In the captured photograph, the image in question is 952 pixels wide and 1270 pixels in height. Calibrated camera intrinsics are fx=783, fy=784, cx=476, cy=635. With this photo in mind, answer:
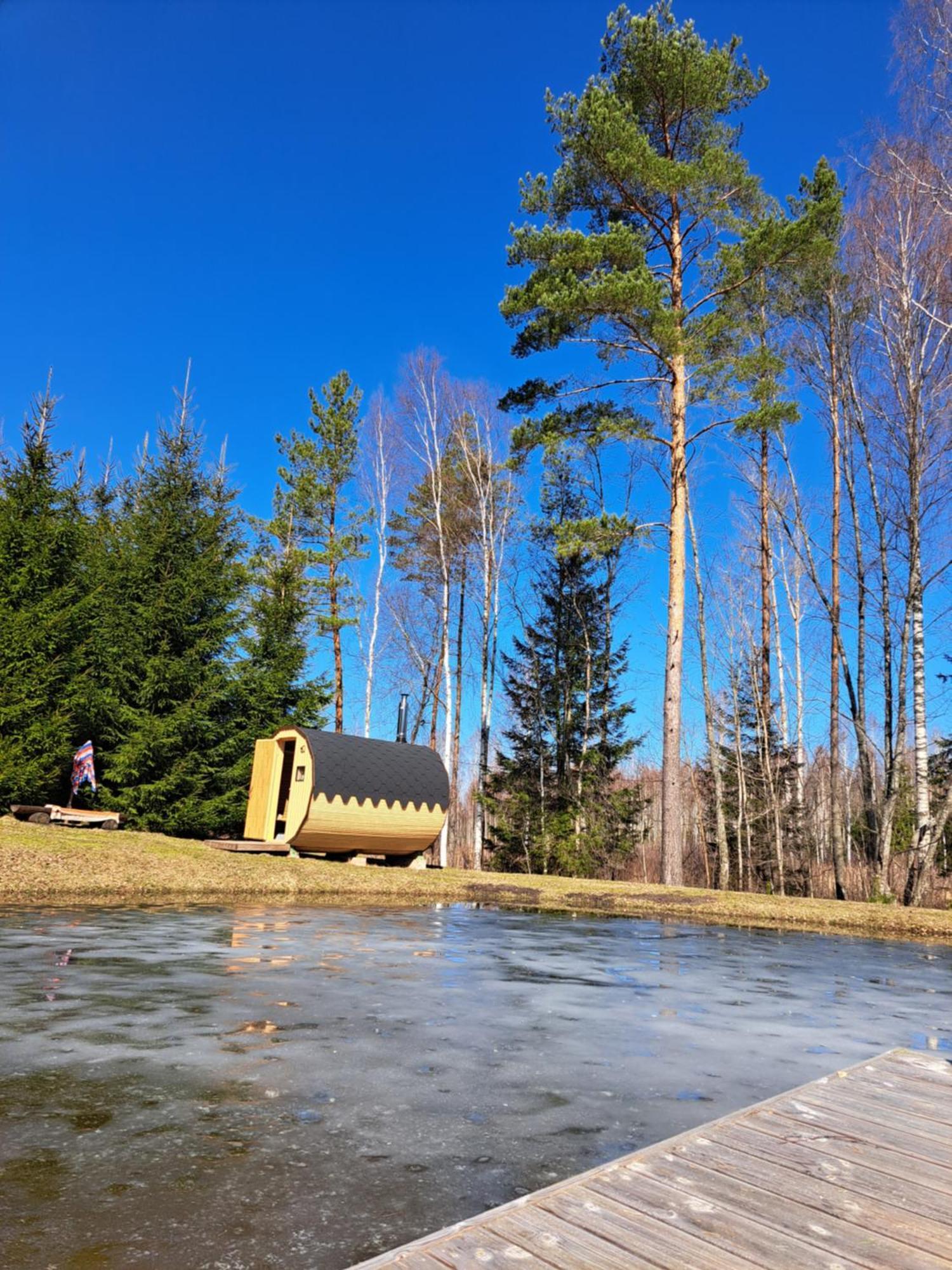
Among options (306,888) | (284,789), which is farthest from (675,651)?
(284,789)

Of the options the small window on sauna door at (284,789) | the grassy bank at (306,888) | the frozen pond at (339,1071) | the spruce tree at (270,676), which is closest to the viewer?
the frozen pond at (339,1071)

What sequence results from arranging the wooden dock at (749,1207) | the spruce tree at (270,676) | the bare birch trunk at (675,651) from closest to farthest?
the wooden dock at (749,1207), the bare birch trunk at (675,651), the spruce tree at (270,676)

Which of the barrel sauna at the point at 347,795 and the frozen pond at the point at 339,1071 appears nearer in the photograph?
the frozen pond at the point at 339,1071

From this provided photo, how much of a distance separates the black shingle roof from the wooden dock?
499 inches

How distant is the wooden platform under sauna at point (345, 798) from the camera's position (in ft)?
47.5

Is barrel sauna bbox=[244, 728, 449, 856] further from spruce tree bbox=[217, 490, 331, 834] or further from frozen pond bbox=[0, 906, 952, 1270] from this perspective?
frozen pond bbox=[0, 906, 952, 1270]

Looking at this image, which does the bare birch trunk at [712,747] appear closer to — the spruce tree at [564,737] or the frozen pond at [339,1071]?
the spruce tree at [564,737]

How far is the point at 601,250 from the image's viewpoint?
14.1 metres

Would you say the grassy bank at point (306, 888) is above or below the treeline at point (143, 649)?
below

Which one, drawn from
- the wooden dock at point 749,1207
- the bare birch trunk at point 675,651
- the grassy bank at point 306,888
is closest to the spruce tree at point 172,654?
the grassy bank at point 306,888

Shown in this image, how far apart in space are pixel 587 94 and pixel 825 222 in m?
4.78

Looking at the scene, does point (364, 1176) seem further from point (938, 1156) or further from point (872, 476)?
point (872, 476)

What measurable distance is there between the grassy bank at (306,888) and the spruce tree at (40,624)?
2874 mm

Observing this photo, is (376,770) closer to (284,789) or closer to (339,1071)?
(284,789)
